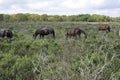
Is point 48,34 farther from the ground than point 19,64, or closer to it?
closer to it

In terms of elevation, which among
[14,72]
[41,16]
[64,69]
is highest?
[64,69]

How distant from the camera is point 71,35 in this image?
1096 inches

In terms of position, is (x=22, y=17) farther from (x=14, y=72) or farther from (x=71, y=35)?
(x=14, y=72)

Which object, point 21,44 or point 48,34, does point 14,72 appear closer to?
point 21,44

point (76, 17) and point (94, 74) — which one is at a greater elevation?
point (94, 74)

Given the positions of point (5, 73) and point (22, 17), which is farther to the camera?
point (22, 17)

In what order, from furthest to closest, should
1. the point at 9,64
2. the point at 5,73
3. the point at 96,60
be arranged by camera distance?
the point at 9,64 → the point at 5,73 → the point at 96,60

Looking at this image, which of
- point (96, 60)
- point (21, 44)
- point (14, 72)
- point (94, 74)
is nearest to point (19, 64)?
point (14, 72)

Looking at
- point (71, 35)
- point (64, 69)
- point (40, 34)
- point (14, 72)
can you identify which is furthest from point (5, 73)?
point (40, 34)

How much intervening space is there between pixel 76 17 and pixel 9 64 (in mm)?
117713

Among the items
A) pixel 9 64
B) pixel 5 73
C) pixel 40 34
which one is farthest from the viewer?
pixel 40 34

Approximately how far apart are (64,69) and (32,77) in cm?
349

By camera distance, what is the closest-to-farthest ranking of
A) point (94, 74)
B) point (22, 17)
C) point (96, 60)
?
point (94, 74)
point (96, 60)
point (22, 17)

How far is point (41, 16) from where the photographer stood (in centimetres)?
13225
